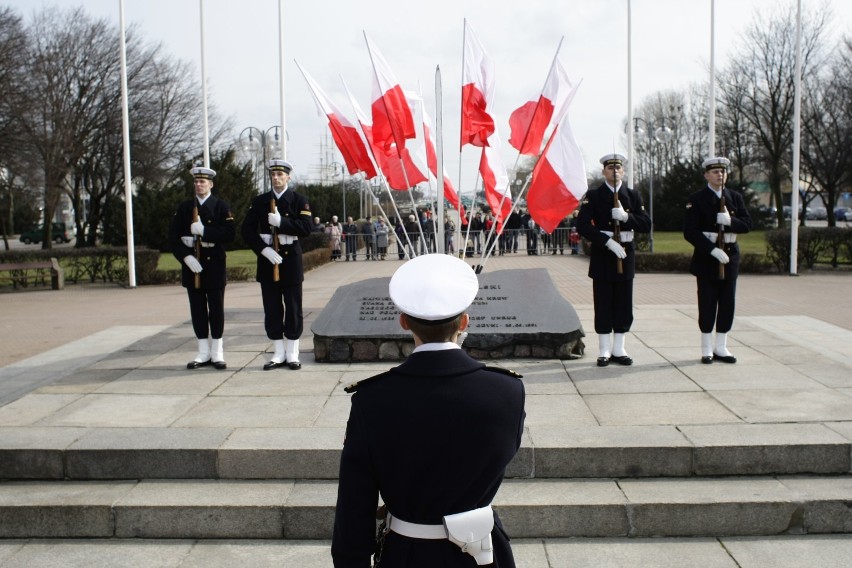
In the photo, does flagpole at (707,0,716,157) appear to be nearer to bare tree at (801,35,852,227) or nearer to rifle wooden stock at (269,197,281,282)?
rifle wooden stock at (269,197,281,282)

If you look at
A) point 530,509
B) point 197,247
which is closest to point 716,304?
point 530,509

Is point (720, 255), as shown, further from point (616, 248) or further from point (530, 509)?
point (530, 509)

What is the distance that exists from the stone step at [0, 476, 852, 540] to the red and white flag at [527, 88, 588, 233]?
4068 millimetres

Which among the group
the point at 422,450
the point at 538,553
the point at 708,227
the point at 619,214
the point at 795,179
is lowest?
the point at 538,553

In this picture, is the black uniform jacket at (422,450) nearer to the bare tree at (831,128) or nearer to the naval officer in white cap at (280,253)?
the naval officer in white cap at (280,253)

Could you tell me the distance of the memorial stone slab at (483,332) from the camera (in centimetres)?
845

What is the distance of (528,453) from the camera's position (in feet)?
17.3

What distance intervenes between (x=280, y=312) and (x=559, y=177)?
330 cm

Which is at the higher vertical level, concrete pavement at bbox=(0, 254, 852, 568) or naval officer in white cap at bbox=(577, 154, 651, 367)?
naval officer in white cap at bbox=(577, 154, 651, 367)

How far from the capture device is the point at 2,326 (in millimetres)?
13578

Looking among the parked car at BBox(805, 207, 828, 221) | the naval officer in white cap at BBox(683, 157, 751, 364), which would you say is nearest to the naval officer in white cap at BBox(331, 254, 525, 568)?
→ the naval officer in white cap at BBox(683, 157, 751, 364)

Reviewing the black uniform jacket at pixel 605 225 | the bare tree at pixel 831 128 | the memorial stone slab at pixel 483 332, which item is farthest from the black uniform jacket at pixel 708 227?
the bare tree at pixel 831 128

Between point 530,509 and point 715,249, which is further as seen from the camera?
point 715,249

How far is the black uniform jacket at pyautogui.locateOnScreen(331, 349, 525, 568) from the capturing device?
226 cm
